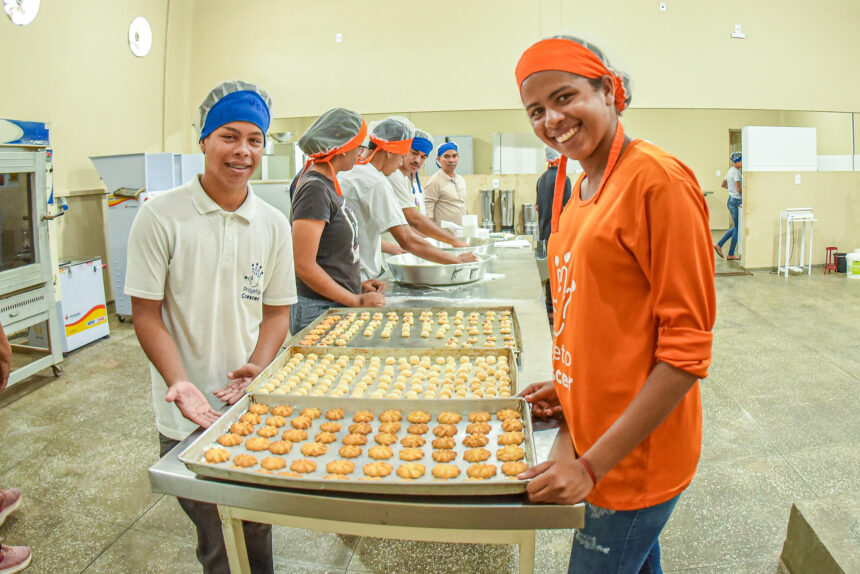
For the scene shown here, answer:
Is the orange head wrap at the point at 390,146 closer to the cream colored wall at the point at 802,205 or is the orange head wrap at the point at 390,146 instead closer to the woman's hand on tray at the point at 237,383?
the woman's hand on tray at the point at 237,383

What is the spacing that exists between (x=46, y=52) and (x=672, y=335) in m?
6.49

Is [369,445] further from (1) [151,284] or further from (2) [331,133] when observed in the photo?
(2) [331,133]

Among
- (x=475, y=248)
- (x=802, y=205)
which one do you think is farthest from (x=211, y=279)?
(x=802, y=205)

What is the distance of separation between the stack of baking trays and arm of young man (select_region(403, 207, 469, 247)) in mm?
1510

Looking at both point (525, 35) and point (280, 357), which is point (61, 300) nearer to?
point (280, 357)

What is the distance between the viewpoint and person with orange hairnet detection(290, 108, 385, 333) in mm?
2133

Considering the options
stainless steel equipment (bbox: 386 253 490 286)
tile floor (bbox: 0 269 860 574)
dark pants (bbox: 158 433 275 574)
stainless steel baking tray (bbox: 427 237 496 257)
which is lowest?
tile floor (bbox: 0 269 860 574)

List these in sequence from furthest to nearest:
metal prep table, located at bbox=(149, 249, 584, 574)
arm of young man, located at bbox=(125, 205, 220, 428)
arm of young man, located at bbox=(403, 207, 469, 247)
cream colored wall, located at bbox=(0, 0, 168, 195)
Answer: cream colored wall, located at bbox=(0, 0, 168, 195) < arm of young man, located at bbox=(403, 207, 469, 247) < arm of young man, located at bbox=(125, 205, 220, 428) < metal prep table, located at bbox=(149, 249, 584, 574)

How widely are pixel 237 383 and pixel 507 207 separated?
7.19 meters

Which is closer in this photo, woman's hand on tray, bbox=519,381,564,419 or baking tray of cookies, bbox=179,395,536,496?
baking tray of cookies, bbox=179,395,536,496

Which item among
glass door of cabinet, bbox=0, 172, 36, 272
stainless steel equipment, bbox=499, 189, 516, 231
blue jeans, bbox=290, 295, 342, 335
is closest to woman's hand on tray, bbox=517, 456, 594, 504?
blue jeans, bbox=290, 295, 342, 335

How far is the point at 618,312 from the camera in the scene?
38.4 inches

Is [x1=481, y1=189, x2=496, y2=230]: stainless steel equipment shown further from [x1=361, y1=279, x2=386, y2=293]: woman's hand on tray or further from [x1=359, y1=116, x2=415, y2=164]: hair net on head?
[x1=361, y1=279, x2=386, y2=293]: woman's hand on tray

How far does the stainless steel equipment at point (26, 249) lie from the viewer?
12.4 feet
